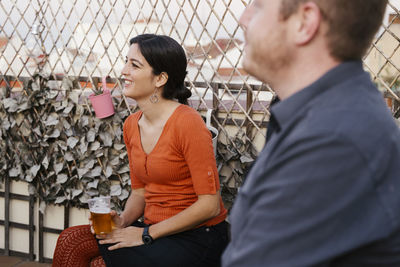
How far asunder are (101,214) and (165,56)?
2.19 feet

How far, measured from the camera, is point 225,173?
2318 mm

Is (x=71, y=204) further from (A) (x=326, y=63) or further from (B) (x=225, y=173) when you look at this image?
(A) (x=326, y=63)

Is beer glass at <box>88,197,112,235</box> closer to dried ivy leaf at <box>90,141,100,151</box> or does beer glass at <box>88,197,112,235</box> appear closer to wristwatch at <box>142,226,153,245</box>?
wristwatch at <box>142,226,153,245</box>

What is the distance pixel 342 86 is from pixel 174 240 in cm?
112

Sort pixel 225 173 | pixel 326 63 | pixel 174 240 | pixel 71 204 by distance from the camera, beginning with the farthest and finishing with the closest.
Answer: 1. pixel 71 204
2. pixel 225 173
3. pixel 174 240
4. pixel 326 63

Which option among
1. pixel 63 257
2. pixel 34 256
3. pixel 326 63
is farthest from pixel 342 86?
pixel 34 256

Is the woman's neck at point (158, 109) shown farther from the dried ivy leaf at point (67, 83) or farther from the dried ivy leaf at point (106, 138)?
the dried ivy leaf at point (67, 83)

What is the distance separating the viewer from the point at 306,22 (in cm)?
73

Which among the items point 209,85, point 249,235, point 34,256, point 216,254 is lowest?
point 34,256

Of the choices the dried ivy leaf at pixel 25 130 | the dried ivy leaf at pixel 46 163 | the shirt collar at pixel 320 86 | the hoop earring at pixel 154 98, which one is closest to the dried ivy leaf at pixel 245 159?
the hoop earring at pixel 154 98

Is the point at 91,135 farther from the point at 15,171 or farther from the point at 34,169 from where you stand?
the point at 15,171

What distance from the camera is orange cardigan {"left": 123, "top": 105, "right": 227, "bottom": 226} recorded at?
166 centimetres

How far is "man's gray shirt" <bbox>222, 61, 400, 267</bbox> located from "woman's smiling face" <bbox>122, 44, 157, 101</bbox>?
1.21m

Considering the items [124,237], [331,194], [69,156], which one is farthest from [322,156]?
[69,156]
